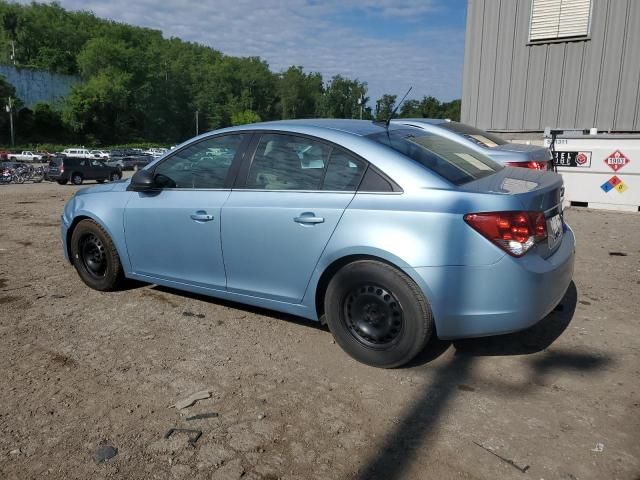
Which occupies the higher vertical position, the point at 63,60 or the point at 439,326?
the point at 63,60

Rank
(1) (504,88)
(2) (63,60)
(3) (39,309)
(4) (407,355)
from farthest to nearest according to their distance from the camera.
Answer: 1. (2) (63,60)
2. (1) (504,88)
3. (3) (39,309)
4. (4) (407,355)

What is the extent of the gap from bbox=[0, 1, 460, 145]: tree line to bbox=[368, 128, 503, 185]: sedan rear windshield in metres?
70.6

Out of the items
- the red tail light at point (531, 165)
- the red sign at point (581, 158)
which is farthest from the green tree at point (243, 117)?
the red tail light at point (531, 165)

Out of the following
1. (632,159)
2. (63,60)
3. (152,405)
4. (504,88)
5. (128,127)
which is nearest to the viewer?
(152,405)

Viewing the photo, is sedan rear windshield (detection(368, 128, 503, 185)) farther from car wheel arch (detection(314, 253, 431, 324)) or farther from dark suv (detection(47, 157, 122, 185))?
dark suv (detection(47, 157, 122, 185))

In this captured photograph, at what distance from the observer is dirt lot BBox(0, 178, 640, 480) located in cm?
246

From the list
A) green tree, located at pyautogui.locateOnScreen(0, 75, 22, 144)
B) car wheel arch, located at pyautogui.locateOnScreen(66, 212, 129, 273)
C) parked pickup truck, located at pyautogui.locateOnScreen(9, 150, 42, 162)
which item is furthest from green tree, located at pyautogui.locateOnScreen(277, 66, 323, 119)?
car wheel arch, located at pyautogui.locateOnScreen(66, 212, 129, 273)

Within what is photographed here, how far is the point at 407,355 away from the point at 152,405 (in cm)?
154

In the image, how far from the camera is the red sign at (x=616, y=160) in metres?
9.70

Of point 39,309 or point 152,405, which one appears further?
point 39,309

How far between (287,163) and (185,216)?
3.11 ft

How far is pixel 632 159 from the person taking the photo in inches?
377

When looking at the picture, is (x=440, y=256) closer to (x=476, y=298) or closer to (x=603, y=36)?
(x=476, y=298)

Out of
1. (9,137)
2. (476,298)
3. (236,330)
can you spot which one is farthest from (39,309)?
(9,137)
